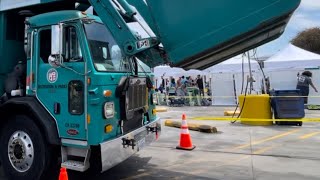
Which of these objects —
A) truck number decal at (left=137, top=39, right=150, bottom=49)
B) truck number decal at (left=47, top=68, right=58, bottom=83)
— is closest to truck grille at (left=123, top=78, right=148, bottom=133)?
truck number decal at (left=137, top=39, right=150, bottom=49)

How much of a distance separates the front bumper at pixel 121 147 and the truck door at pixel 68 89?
0.38 metres

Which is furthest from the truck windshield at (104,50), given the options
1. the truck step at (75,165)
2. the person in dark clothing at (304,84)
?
the person in dark clothing at (304,84)

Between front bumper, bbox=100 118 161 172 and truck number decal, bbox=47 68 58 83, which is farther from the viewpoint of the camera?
truck number decal, bbox=47 68 58 83

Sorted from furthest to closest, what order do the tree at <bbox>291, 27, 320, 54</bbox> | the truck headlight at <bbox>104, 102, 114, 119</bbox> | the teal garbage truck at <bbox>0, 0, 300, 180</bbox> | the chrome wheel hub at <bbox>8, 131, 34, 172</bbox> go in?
1. the tree at <bbox>291, 27, 320, 54</bbox>
2. the chrome wheel hub at <bbox>8, 131, 34, 172</bbox>
3. the truck headlight at <bbox>104, 102, 114, 119</bbox>
4. the teal garbage truck at <bbox>0, 0, 300, 180</bbox>

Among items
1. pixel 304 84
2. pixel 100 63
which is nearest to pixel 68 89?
pixel 100 63

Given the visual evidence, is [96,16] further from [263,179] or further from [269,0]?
[263,179]

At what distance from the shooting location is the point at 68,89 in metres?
4.96

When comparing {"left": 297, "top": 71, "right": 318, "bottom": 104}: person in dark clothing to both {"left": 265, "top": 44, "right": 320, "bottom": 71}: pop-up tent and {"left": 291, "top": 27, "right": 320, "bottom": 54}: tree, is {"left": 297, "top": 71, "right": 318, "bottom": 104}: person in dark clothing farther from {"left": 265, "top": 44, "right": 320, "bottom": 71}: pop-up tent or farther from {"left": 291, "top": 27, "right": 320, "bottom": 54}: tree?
{"left": 291, "top": 27, "right": 320, "bottom": 54}: tree

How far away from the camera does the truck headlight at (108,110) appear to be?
4820 millimetres

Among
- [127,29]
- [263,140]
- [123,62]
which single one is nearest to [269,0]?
[127,29]

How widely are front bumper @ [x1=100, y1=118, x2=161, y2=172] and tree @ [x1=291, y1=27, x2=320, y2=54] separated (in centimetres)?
5462

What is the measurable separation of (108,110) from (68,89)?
0.67m

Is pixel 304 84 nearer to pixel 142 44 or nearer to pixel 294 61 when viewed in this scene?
pixel 294 61

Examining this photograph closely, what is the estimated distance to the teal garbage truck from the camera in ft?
14.8
